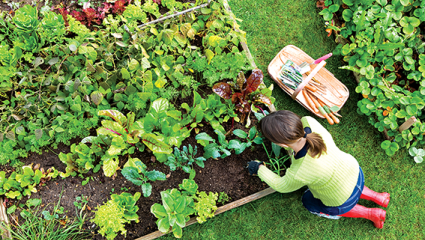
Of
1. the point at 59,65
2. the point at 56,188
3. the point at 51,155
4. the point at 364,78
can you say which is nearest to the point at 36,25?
the point at 59,65

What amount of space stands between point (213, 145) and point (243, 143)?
0.99 ft

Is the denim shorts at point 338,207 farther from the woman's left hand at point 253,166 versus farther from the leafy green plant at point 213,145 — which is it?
the leafy green plant at point 213,145

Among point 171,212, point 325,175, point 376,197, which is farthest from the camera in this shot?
point 376,197

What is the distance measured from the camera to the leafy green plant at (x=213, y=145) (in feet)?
9.18

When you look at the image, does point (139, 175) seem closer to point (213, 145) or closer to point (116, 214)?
point (116, 214)

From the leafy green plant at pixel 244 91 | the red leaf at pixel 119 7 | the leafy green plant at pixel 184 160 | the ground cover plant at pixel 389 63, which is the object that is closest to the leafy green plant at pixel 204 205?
the leafy green plant at pixel 184 160

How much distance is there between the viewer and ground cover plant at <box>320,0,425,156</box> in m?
3.17

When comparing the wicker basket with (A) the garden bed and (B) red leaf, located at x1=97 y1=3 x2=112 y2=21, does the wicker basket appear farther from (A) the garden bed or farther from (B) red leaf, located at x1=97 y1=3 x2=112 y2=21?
(B) red leaf, located at x1=97 y1=3 x2=112 y2=21

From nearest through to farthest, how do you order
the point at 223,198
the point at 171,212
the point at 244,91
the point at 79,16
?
the point at 171,212 → the point at 244,91 → the point at 223,198 → the point at 79,16

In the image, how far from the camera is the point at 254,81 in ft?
9.29

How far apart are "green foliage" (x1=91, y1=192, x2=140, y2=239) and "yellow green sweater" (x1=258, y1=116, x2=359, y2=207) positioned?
1.31m

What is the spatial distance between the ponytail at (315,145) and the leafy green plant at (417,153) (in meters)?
1.72

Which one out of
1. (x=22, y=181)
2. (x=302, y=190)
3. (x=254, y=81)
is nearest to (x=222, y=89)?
(x=254, y=81)

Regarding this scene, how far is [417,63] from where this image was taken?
337cm
